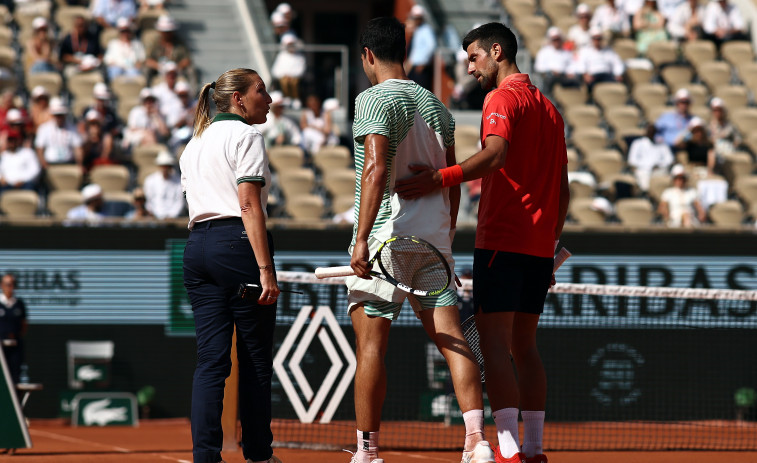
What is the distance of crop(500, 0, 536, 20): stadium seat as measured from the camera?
19.5m

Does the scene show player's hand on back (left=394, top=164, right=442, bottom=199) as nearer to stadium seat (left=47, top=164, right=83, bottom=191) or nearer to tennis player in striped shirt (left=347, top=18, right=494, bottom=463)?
tennis player in striped shirt (left=347, top=18, right=494, bottom=463)

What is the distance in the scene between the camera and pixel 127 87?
53.1 ft

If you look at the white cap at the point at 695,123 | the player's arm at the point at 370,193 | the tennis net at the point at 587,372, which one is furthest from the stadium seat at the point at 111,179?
the player's arm at the point at 370,193

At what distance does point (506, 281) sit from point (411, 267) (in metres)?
0.56

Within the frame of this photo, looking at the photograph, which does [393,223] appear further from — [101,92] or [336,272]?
[101,92]

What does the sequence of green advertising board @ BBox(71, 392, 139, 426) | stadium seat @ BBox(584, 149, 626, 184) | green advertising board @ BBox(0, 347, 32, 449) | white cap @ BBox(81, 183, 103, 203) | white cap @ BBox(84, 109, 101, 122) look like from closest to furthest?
green advertising board @ BBox(0, 347, 32, 449) < green advertising board @ BBox(71, 392, 139, 426) < white cap @ BBox(81, 183, 103, 203) < white cap @ BBox(84, 109, 101, 122) < stadium seat @ BBox(584, 149, 626, 184)

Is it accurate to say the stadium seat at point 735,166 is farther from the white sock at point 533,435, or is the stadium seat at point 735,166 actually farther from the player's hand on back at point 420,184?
the player's hand on back at point 420,184

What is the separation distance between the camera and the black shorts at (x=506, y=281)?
619 cm

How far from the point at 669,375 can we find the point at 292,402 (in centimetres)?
419

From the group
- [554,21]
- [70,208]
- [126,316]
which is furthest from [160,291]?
[554,21]

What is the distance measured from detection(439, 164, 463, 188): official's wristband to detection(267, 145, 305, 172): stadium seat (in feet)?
31.1

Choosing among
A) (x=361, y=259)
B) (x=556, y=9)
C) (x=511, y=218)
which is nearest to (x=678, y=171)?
(x=556, y=9)

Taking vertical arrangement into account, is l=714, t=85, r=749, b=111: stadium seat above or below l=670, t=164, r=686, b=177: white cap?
above

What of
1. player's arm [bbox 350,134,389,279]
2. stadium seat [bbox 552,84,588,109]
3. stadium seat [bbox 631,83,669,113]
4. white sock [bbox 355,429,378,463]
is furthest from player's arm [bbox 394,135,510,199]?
stadium seat [bbox 631,83,669,113]
